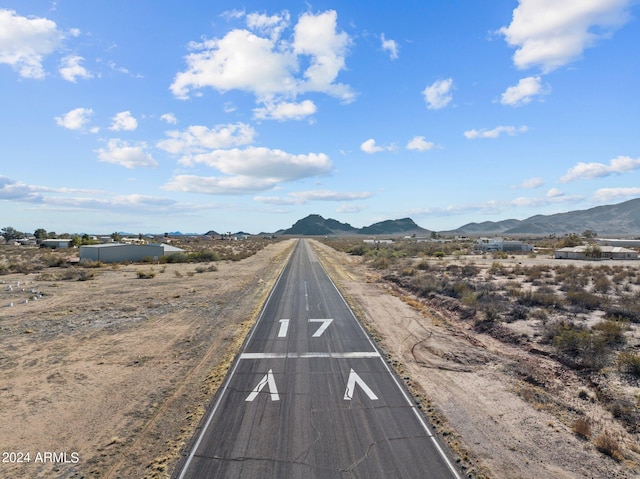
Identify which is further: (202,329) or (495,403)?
(202,329)

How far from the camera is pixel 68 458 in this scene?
873 cm

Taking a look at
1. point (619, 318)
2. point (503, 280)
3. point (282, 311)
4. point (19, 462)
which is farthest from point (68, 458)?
point (503, 280)

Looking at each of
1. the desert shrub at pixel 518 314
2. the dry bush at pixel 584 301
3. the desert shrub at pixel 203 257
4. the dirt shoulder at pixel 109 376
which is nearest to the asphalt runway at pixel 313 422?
the dirt shoulder at pixel 109 376

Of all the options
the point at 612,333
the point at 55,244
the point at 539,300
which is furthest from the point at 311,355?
the point at 55,244

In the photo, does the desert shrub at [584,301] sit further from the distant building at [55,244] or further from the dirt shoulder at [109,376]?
the distant building at [55,244]

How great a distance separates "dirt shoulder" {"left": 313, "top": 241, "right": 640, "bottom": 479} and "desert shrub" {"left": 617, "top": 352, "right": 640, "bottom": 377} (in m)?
1.75

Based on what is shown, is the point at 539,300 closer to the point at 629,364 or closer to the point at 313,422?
the point at 629,364

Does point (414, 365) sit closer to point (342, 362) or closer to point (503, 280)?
point (342, 362)

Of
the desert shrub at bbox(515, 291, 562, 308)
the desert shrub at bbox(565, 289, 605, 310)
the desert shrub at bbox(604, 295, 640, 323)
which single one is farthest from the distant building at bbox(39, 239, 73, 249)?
the desert shrub at bbox(604, 295, 640, 323)

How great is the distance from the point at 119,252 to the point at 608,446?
6435cm

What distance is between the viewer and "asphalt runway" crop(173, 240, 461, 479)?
811 cm

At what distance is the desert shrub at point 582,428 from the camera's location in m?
10.0

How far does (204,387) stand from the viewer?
12406 mm

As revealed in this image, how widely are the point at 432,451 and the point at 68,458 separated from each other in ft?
26.3
